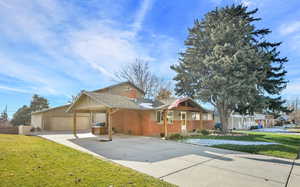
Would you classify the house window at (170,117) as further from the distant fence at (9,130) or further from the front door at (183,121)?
the distant fence at (9,130)

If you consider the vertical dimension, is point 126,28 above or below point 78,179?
above

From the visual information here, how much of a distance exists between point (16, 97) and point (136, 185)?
109 feet

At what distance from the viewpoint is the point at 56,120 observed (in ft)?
74.6

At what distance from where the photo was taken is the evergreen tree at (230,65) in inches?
670

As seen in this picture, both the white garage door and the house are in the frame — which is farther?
the white garage door

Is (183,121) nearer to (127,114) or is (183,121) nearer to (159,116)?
(159,116)

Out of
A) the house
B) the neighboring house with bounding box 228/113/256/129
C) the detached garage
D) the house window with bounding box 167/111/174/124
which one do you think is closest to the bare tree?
the house

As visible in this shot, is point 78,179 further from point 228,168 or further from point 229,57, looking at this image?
point 229,57

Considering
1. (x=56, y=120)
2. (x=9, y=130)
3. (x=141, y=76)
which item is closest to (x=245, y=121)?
(x=141, y=76)

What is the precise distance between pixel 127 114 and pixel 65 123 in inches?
421

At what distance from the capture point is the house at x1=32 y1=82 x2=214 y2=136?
1441 cm

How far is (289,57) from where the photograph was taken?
64.0 feet

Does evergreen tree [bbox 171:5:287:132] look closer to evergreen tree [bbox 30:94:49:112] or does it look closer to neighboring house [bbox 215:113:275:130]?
neighboring house [bbox 215:113:275:130]

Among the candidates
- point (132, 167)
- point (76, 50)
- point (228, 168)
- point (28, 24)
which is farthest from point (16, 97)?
point (228, 168)
